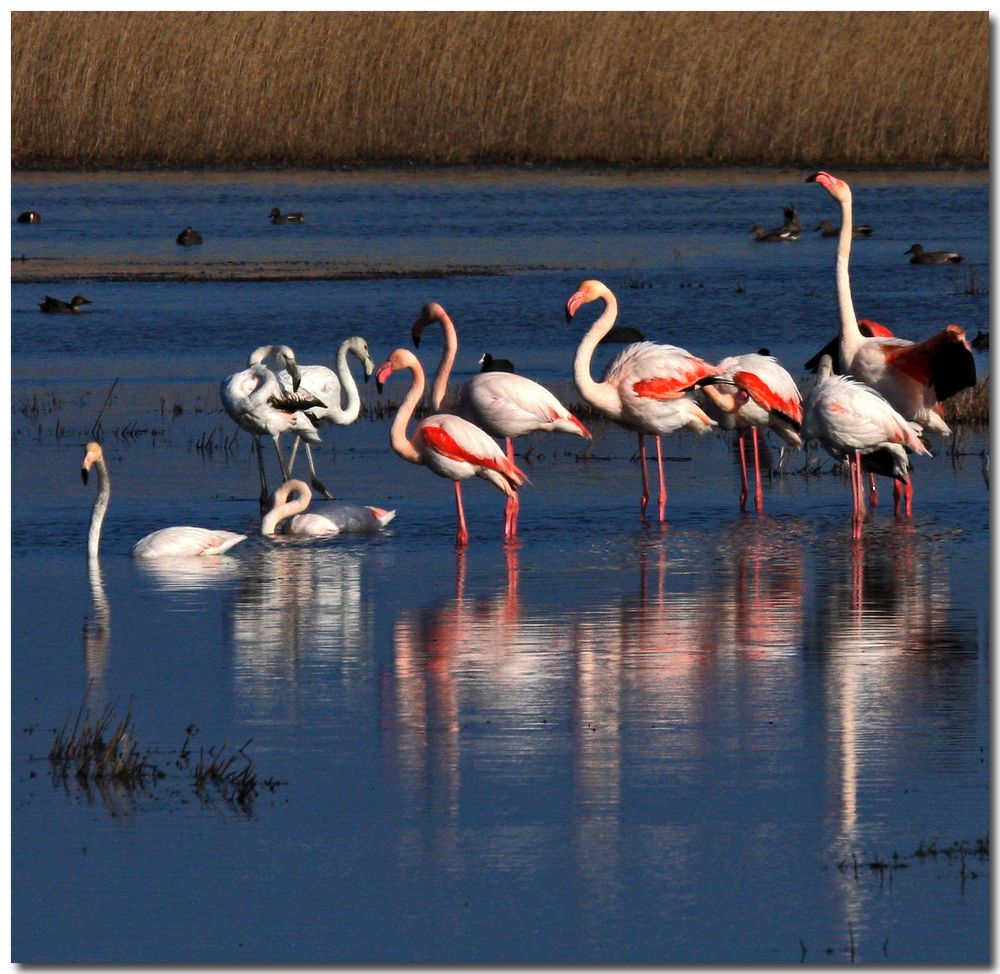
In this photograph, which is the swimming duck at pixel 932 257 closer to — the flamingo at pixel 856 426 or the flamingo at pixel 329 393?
the flamingo at pixel 329 393

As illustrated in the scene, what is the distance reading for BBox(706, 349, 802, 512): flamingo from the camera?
12.5 m

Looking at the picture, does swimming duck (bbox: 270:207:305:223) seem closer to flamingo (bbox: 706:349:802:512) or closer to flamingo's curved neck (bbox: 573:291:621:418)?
flamingo's curved neck (bbox: 573:291:621:418)

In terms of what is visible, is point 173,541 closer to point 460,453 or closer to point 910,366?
point 460,453

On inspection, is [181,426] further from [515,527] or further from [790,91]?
[790,91]

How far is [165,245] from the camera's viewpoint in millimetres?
29344

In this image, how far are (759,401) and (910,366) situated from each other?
85 centimetres

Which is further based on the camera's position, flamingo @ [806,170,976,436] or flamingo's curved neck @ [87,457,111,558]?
flamingo @ [806,170,976,436]

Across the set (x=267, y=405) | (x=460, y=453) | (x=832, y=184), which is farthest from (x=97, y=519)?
(x=832, y=184)

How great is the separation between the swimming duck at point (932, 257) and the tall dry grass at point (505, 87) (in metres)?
8.57

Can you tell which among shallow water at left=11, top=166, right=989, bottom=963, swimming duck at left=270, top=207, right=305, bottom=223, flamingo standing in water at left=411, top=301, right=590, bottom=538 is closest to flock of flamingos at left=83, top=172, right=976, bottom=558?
flamingo standing in water at left=411, top=301, right=590, bottom=538

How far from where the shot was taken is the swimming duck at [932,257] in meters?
25.5

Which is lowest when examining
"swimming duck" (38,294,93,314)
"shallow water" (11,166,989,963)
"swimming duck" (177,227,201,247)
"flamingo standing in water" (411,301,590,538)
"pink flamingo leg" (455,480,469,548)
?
"shallow water" (11,166,989,963)

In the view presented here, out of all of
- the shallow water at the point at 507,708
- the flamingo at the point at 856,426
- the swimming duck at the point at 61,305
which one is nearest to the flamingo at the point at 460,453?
the shallow water at the point at 507,708

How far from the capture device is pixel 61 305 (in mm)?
21906
